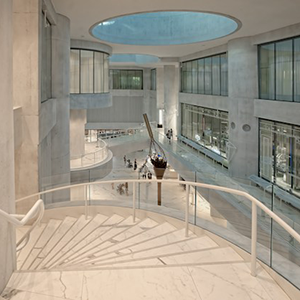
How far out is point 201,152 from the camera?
3078cm

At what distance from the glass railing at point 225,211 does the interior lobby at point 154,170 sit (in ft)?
0.11

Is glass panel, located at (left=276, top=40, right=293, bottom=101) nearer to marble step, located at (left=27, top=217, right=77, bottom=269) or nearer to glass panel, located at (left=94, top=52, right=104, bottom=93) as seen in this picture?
glass panel, located at (left=94, top=52, right=104, bottom=93)

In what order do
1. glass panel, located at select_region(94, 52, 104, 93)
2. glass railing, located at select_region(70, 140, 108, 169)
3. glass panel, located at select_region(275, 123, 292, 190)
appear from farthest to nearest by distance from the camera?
glass panel, located at select_region(94, 52, 104, 93) → glass railing, located at select_region(70, 140, 108, 169) → glass panel, located at select_region(275, 123, 292, 190)

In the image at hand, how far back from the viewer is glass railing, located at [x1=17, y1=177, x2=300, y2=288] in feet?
18.4

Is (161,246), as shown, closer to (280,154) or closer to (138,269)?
(138,269)

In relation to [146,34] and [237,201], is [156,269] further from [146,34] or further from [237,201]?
[146,34]

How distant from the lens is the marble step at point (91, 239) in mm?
7610

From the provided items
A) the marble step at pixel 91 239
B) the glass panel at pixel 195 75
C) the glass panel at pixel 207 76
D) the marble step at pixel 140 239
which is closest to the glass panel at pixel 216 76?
the glass panel at pixel 207 76

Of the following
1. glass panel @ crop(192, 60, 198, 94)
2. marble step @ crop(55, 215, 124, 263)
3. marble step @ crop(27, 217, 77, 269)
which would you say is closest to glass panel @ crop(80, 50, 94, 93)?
glass panel @ crop(192, 60, 198, 94)

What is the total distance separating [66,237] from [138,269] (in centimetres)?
377

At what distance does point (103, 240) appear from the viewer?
8.28 metres

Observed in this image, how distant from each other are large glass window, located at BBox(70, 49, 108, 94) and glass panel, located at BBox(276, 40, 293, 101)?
11.9 meters

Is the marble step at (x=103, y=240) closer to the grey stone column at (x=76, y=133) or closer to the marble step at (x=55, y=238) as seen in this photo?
the marble step at (x=55, y=238)

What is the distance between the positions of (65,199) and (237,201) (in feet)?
17.5
